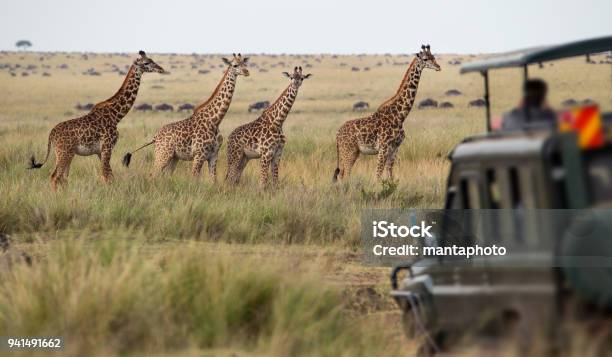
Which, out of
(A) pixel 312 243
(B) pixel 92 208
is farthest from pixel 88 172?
(A) pixel 312 243

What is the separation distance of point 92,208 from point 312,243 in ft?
8.57

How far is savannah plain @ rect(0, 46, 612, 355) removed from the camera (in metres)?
8.31

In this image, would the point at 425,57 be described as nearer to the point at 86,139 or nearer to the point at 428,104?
the point at 86,139

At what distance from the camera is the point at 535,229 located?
6254 millimetres

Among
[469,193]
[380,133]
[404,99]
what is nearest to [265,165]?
[380,133]

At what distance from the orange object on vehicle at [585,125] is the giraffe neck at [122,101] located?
12983 millimetres

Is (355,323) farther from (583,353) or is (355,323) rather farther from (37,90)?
(37,90)

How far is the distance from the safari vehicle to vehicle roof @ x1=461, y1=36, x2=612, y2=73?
748 mm

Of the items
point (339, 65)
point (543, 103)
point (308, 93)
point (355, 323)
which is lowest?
point (355, 323)

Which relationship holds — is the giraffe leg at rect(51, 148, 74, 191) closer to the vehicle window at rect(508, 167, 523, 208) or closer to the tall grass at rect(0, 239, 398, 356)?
the tall grass at rect(0, 239, 398, 356)

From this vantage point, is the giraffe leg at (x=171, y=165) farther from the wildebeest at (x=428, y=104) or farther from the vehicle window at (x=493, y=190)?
the wildebeest at (x=428, y=104)

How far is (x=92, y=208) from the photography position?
1448 cm

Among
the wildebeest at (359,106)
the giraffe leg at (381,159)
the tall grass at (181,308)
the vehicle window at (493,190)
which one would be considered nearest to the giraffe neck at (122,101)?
the giraffe leg at (381,159)

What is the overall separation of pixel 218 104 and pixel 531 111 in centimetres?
1265
